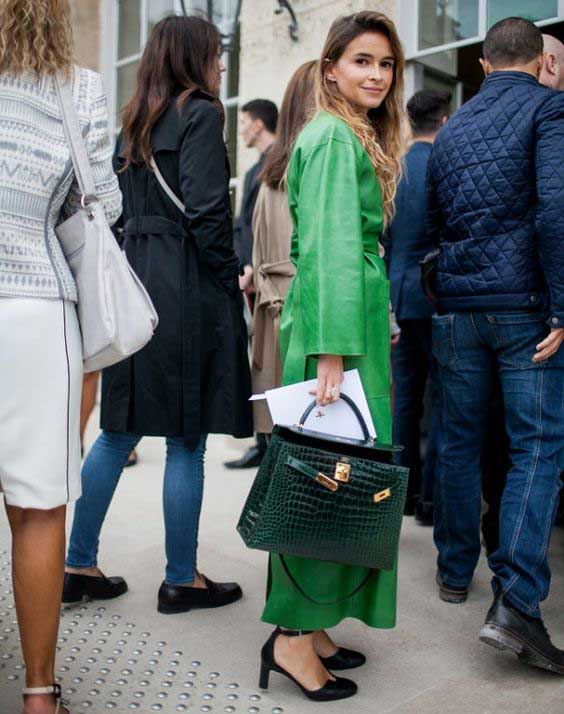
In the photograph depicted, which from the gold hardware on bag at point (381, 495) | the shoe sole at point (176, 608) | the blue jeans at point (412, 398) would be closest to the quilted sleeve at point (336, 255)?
the gold hardware on bag at point (381, 495)

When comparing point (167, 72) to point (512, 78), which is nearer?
point (512, 78)

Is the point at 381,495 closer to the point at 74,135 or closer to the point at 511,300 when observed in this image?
the point at 511,300

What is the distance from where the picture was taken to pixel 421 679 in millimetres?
2547

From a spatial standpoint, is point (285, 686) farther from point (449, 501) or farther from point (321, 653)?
point (449, 501)

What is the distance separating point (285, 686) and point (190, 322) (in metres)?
1.20

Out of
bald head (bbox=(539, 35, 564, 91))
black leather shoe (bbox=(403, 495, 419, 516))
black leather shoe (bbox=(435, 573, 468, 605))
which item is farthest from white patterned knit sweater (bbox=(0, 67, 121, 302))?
black leather shoe (bbox=(403, 495, 419, 516))

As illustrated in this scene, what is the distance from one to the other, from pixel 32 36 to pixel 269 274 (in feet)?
5.92

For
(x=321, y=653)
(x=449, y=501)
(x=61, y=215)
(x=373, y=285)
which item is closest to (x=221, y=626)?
(x=321, y=653)

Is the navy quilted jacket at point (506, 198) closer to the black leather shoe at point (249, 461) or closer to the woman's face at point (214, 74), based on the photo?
the woman's face at point (214, 74)

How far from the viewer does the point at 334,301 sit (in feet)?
7.60

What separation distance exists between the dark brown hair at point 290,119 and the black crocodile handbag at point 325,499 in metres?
1.29

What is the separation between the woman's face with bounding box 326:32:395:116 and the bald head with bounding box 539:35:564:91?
3.41 feet

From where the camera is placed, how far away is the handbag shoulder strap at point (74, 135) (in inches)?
81.1

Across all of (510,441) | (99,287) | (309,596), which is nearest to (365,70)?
(99,287)
